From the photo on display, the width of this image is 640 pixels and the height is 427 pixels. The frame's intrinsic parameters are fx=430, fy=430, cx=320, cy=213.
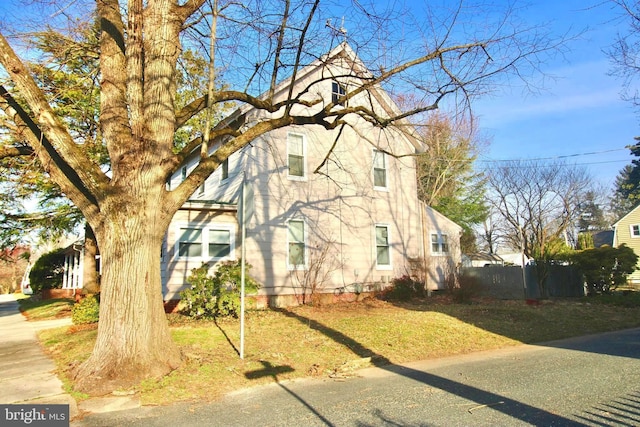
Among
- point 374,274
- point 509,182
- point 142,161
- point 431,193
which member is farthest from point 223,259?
point 509,182

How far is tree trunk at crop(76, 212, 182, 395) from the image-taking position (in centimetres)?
641

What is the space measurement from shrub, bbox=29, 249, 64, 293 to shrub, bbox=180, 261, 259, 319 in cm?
1970

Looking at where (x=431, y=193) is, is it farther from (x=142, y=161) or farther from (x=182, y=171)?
(x=142, y=161)

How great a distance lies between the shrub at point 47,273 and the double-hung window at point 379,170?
2079cm

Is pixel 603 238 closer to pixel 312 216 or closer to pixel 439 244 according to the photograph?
pixel 439 244

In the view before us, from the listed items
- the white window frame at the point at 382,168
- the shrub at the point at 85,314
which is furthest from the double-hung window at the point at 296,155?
the shrub at the point at 85,314

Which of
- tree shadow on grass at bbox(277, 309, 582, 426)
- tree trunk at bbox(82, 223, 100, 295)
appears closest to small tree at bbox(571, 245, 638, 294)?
tree shadow on grass at bbox(277, 309, 582, 426)

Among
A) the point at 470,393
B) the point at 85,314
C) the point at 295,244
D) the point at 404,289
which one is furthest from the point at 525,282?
the point at 85,314

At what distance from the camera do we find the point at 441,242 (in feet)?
64.2

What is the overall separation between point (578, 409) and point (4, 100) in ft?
32.5

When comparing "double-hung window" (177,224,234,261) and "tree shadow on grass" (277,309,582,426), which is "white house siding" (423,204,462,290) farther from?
"tree shadow on grass" (277,309,582,426)

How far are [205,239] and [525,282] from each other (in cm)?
1360

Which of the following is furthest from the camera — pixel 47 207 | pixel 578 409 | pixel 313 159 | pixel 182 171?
pixel 182 171

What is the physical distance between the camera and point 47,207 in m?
17.6
